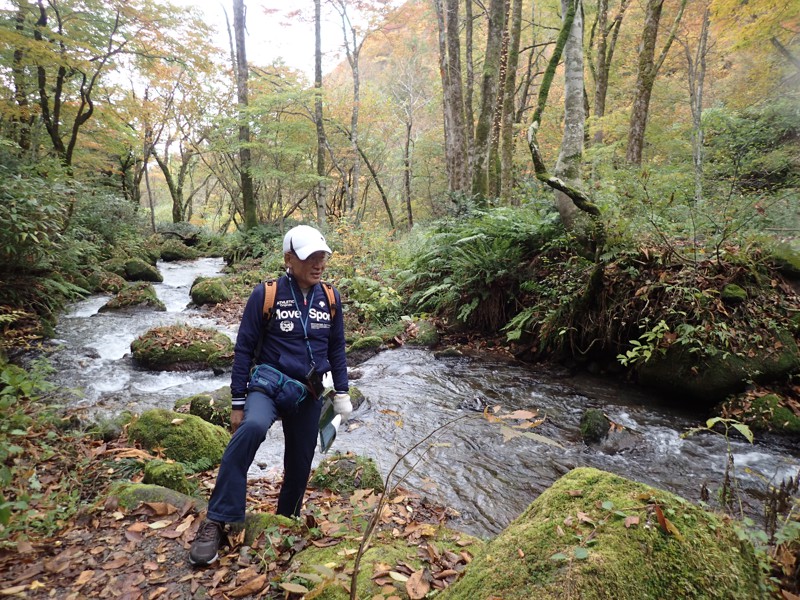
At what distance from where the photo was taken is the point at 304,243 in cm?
331

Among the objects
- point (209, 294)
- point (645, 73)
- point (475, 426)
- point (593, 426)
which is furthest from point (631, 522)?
point (645, 73)

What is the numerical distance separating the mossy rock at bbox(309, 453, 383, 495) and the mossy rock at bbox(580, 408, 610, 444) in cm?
289

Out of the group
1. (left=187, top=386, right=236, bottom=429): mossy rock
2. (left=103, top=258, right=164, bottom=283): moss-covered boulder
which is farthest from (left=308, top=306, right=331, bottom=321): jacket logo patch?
(left=103, top=258, right=164, bottom=283): moss-covered boulder

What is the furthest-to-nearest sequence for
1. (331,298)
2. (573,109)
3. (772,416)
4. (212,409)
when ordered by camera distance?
1. (573,109)
2. (212,409)
3. (772,416)
4. (331,298)

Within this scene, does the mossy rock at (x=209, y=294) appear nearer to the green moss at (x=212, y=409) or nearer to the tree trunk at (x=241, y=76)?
the green moss at (x=212, y=409)

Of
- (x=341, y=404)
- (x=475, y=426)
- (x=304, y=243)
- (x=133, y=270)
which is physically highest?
(x=304, y=243)

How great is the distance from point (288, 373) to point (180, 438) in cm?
230

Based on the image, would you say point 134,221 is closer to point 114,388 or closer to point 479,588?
point 114,388

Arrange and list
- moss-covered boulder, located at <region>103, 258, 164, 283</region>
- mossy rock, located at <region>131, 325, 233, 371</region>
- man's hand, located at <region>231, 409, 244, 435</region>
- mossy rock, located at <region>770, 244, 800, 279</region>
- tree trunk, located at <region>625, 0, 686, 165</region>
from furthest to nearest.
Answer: moss-covered boulder, located at <region>103, 258, 164, 283</region> → tree trunk, located at <region>625, 0, 686, 165</region> → mossy rock, located at <region>131, 325, 233, 371</region> → mossy rock, located at <region>770, 244, 800, 279</region> → man's hand, located at <region>231, 409, 244, 435</region>

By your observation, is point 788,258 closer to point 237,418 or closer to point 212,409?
point 237,418

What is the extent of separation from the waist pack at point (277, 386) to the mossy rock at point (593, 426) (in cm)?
419

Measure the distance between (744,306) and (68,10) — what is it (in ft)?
57.2

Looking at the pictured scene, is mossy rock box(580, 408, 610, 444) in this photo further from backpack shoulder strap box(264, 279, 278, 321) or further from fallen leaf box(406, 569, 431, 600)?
backpack shoulder strap box(264, 279, 278, 321)

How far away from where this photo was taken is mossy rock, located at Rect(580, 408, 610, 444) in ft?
18.5
